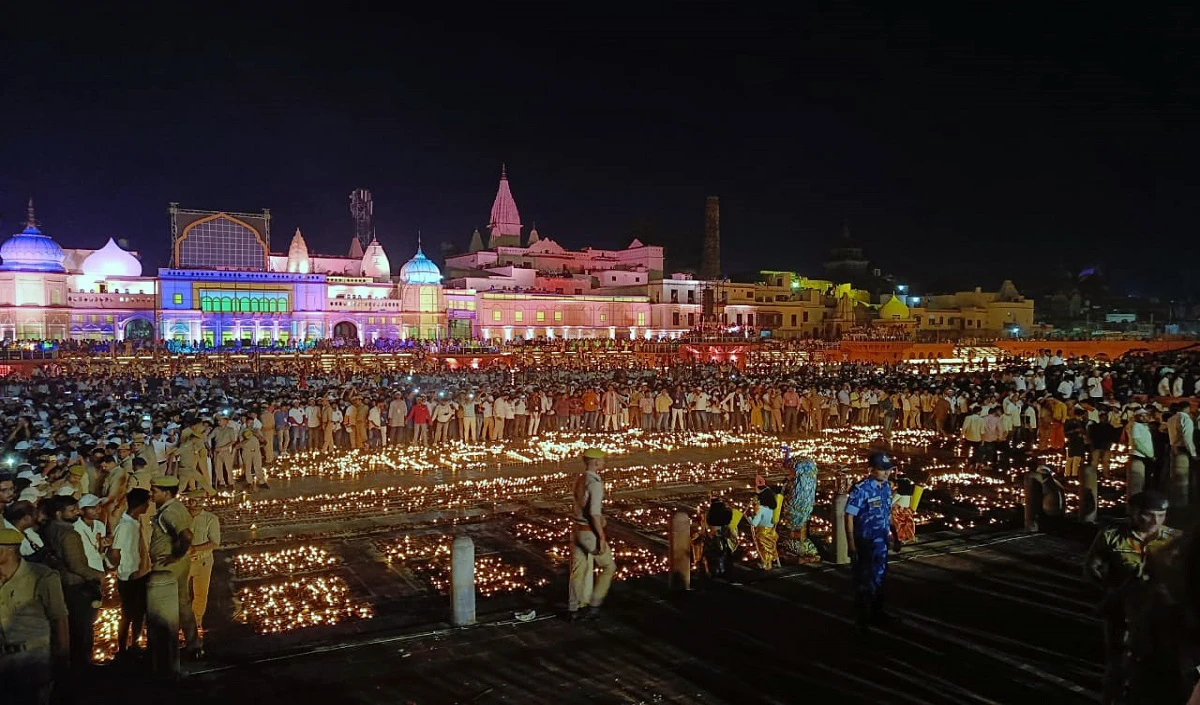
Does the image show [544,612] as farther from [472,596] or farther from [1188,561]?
[1188,561]

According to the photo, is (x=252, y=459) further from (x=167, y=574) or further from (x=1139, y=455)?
(x=1139, y=455)

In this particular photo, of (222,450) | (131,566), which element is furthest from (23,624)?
(222,450)

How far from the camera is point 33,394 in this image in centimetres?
2217

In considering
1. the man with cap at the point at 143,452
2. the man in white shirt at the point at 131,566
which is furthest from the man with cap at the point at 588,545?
the man with cap at the point at 143,452

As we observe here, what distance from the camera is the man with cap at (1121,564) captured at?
4.76 meters

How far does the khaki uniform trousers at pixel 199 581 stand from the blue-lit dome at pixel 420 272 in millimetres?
57133

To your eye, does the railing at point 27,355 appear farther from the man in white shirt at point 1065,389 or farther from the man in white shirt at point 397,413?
the man in white shirt at point 1065,389

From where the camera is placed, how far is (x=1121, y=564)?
16.0 feet

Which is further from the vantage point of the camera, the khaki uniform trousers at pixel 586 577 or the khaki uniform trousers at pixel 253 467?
the khaki uniform trousers at pixel 253 467

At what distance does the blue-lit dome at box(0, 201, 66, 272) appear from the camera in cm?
4894

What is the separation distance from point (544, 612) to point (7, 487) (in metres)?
5.33

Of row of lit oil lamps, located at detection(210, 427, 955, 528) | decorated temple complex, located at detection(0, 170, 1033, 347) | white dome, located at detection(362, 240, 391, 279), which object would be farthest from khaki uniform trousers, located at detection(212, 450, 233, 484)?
white dome, located at detection(362, 240, 391, 279)

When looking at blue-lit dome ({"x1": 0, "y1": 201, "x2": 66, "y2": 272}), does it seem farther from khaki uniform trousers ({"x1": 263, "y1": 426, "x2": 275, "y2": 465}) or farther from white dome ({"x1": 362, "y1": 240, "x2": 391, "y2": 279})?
khaki uniform trousers ({"x1": 263, "y1": 426, "x2": 275, "y2": 465})

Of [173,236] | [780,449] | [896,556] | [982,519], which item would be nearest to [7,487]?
[896,556]
